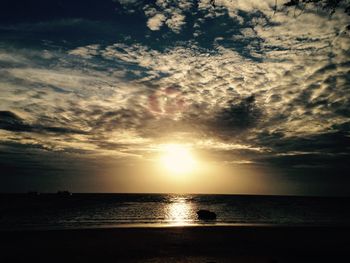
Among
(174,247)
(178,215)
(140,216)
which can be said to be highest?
(178,215)

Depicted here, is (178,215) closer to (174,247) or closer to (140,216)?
(140,216)

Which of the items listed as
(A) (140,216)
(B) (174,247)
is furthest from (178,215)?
(B) (174,247)

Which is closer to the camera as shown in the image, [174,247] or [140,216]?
[174,247]

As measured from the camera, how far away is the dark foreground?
18688 millimetres

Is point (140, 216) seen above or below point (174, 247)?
above

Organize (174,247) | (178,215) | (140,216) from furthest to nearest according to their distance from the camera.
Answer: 1. (178,215)
2. (140,216)
3. (174,247)

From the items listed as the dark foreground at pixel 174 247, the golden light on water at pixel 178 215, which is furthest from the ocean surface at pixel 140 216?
→ the dark foreground at pixel 174 247

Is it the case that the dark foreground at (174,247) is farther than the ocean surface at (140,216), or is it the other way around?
the ocean surface at (140,216)

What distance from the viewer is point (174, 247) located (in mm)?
22109

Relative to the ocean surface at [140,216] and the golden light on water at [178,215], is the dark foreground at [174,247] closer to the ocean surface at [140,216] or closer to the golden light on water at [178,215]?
the ocean surface at [140,216]

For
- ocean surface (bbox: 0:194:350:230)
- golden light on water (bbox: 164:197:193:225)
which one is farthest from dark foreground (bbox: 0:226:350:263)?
golden light on water (bbox: 164:197:193:225)

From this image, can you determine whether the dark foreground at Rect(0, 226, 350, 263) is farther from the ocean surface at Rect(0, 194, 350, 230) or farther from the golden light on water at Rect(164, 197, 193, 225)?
the golden light on water at Rect(164, 197, 193, 225)

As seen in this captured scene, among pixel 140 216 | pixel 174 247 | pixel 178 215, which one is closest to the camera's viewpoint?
pixel 174 247

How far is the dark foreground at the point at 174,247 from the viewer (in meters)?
18.7
